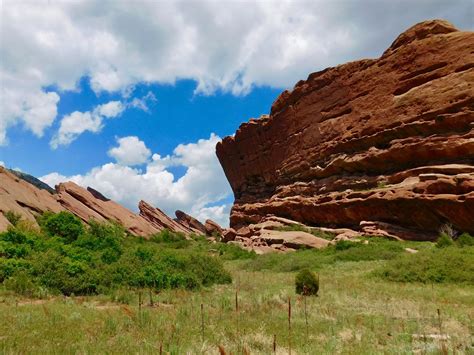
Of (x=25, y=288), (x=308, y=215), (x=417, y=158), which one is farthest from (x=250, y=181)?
(x=25, y=288)

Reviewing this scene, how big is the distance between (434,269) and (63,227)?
22.2 meters

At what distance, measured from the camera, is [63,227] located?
25938mm

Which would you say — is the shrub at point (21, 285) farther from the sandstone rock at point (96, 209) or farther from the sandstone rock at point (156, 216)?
the sandstone rock at point (156, 216)

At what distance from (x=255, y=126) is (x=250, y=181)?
9380mm

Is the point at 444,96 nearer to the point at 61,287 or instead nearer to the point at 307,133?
the point at 307,133

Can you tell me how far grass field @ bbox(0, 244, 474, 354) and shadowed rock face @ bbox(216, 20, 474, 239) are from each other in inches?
859

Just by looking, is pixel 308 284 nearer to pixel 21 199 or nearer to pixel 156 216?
pixel 21 199

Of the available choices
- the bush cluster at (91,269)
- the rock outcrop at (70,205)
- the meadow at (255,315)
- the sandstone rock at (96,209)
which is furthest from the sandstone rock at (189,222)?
the meadow at (255,315)

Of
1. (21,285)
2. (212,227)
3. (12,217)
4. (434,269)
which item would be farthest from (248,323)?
(212,227)

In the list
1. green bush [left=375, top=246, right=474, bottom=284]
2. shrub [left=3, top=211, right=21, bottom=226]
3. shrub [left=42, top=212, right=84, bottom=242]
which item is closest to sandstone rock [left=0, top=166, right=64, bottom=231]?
shrub [left=3, top=211, right=21, bottom=226]

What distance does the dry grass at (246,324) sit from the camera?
6.54 meters

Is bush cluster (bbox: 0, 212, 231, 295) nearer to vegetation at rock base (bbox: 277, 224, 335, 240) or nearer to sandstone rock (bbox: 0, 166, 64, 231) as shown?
sandstone rock (bbox: 0, 166, 64, 231)

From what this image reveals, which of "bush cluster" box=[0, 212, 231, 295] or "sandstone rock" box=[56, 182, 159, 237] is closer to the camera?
"bush cluster" box=[0, 212, 231, 295]

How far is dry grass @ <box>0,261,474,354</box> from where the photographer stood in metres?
6.54
